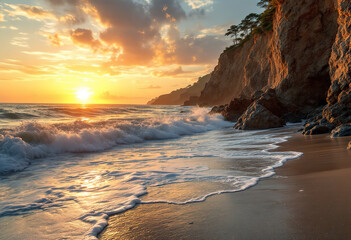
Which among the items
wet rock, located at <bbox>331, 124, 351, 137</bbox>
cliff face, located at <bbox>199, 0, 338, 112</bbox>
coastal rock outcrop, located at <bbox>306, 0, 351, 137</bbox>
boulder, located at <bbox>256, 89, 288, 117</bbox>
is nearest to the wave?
boulder, located at <bbox>256, 89, 288, 117</bbox>

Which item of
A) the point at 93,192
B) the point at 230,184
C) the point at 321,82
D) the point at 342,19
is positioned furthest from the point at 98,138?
the point at 321,82

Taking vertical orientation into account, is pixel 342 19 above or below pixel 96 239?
above

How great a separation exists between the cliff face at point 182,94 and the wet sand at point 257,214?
11742 cm

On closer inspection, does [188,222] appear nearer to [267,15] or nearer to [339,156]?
[339,156]

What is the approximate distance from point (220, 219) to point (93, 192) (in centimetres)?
193

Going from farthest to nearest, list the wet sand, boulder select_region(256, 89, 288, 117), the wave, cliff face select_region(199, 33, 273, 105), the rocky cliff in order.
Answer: cliff face select_region(199, 33, 273, 105) < boulder select_region(256, 89, 288, 117) < the rocky cliff < the wave < the wet sand

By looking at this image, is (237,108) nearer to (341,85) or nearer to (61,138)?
(341,85)

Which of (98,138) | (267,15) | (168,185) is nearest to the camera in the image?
(168,185)

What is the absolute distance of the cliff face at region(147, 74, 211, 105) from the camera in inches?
4952

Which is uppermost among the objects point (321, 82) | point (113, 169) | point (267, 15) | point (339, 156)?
point (267, 15)

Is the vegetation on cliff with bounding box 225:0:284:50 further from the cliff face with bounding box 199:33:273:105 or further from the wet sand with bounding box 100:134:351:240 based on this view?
the wet sand with bounding box 100:134:351:240

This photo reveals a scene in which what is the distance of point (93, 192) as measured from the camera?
11.1 ft

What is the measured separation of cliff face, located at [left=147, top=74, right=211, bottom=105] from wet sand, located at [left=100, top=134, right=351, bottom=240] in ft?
385

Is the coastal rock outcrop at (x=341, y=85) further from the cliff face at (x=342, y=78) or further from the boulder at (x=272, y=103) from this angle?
the boulder at (x=272, y=103)
